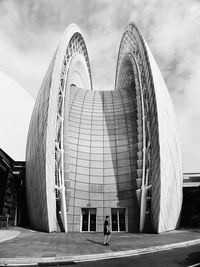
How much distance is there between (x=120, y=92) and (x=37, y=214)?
2169 cm

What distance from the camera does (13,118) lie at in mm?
42094

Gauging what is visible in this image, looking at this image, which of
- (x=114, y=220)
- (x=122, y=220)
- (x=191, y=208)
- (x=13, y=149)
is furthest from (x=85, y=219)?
(x=13, y=149)

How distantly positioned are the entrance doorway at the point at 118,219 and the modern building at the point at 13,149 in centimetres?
1075

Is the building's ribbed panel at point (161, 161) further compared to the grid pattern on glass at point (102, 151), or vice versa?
the grid pattern on glass at point (102, 151)

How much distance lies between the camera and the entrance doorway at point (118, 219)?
2306 cm

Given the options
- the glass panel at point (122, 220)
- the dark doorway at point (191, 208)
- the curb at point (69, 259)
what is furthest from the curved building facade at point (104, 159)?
the curb at point (69, 259)

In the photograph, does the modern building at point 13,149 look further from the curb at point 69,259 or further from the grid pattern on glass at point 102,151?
the curb at point 69,259

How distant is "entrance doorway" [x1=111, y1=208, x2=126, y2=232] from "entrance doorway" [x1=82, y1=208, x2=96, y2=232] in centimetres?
202

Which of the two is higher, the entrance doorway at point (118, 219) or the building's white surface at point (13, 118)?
the building's white surface at point (13, 118)

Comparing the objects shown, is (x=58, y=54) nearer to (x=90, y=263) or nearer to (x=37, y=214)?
(x=37, y=214)

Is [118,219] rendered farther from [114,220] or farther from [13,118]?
[13,118]

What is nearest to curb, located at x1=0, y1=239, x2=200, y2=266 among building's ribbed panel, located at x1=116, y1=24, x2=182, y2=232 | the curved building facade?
building's ribbed panel, located at x1=116, y1=24, x2=182, y2=232

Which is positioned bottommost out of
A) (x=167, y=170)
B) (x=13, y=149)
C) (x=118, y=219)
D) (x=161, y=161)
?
(x=118, y=219)

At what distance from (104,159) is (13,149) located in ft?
66.5
